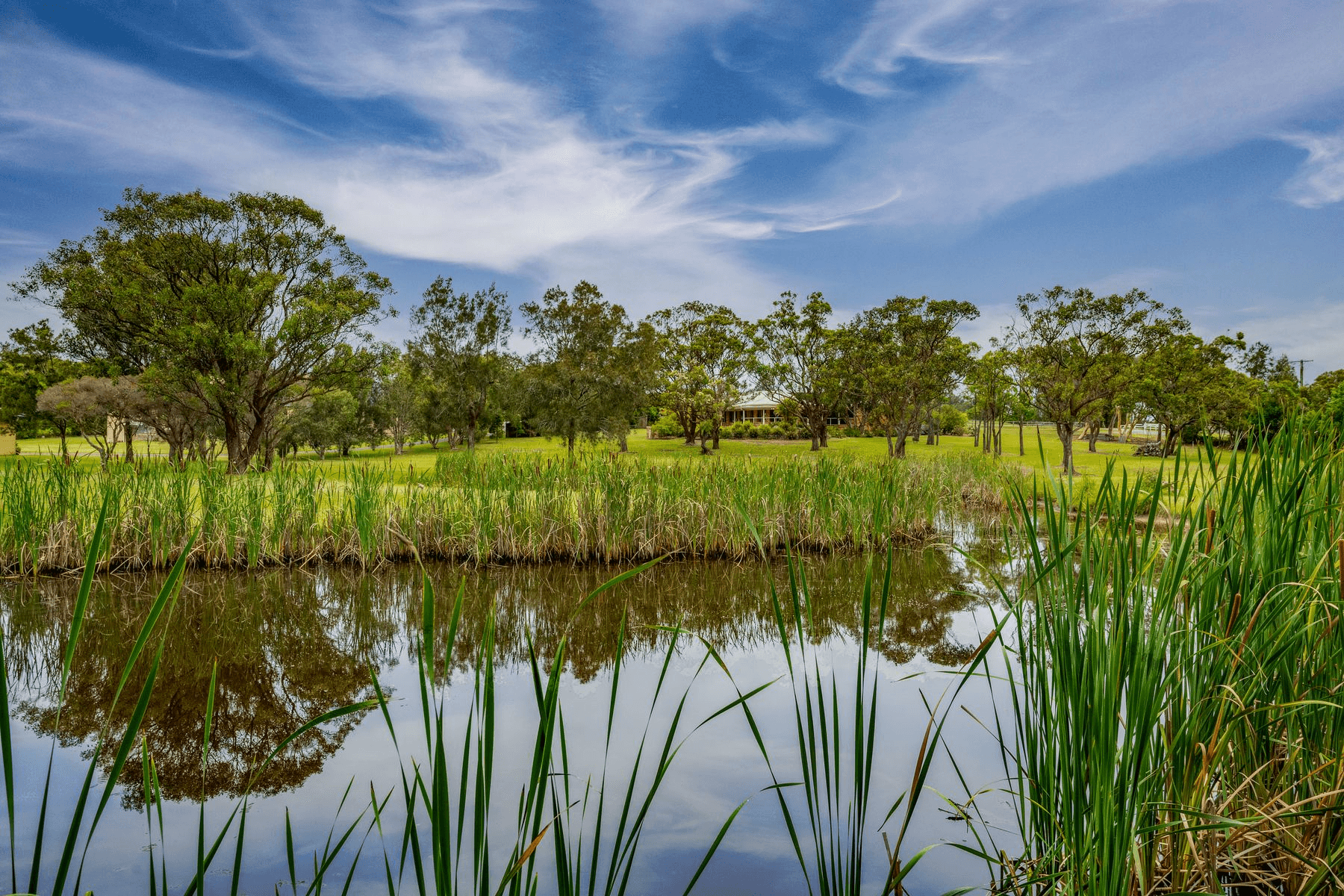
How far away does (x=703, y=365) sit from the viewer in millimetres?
37500

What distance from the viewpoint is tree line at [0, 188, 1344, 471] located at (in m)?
20.3

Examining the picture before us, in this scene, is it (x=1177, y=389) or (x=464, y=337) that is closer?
(x=1177, y=389)

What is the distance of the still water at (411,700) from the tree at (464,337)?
25.6 metres

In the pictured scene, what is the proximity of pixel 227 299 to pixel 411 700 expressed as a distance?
18.9m

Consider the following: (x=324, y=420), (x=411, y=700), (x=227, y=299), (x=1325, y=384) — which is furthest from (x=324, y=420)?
(x=1325, y=384)

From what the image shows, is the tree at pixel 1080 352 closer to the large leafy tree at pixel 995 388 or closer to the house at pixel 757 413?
the large leafy tree at pixel 995 388

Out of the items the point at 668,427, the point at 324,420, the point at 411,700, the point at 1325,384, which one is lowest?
the point at 411,700

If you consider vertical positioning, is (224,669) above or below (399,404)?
below

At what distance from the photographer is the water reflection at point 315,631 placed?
4105 millimetres

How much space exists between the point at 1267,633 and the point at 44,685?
6646mm

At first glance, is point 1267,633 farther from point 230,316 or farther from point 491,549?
point 230,316

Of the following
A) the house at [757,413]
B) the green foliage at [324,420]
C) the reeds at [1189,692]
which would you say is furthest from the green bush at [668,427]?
the reeds at [1189,692]

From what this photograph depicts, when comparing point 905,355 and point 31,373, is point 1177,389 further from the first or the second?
point 31,373

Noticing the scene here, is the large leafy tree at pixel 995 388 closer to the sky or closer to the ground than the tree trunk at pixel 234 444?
closer to the sky
